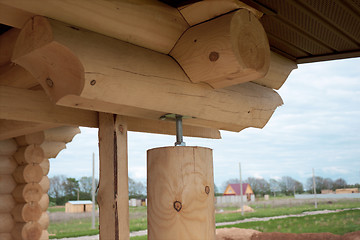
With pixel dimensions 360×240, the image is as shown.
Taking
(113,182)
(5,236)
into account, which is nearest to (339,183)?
(5,236)

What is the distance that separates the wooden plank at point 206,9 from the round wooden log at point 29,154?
3.97 m

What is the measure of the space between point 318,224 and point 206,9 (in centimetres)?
1212

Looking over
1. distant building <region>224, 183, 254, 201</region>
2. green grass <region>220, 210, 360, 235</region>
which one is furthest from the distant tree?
distant building <region>224, 183, 254, 201</region>

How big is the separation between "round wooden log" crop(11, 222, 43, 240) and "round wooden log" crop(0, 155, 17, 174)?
757 mm

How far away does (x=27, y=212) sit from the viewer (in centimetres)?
496

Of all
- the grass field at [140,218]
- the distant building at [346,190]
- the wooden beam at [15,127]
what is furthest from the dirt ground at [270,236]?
the distant building at [346,190]

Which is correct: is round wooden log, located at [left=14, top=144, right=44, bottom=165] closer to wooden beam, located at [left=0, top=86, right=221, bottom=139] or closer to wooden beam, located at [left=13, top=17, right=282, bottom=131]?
wooden beam, located at [left=0, top=86, right=221, bottom=139]

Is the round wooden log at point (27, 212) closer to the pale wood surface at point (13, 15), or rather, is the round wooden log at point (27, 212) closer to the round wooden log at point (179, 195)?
the round wooden log at point (179, 195)

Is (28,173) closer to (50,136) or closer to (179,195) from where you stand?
(50,136)

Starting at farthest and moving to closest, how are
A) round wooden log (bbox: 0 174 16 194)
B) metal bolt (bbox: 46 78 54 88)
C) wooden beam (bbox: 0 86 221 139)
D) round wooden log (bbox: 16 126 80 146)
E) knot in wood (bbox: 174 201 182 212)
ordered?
round wooden log (bbox: 0 174 16 194) < round wooden log (bbox: 16 126 80 146) < wooden beam (bbox: 0 86 221 139) < knot in wood (bbox: 174 201 182 212) < metal bolt (bbox: 46 78 54 88)

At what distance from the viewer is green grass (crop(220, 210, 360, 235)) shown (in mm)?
10914

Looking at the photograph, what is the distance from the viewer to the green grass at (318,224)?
430 inches

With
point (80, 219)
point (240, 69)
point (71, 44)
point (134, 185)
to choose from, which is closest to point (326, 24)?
point (240, 69)

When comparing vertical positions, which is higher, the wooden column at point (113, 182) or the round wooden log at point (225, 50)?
the round wooden log at point (225, 50)
